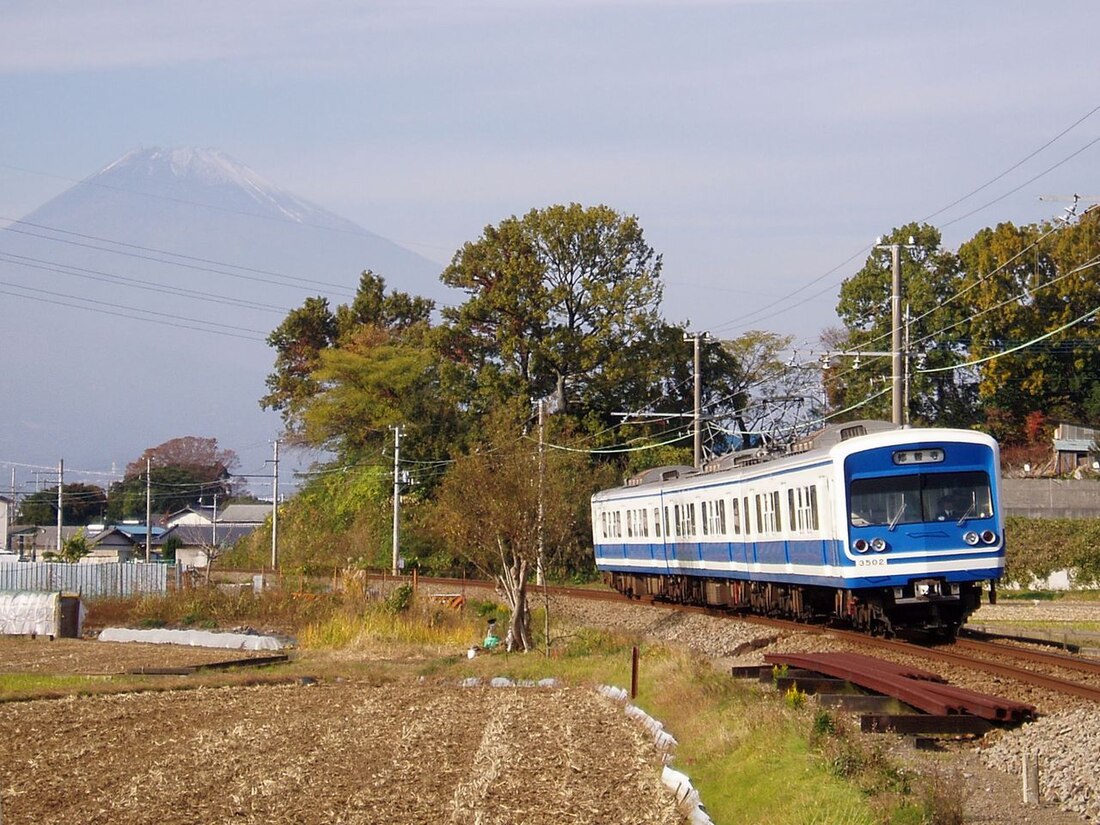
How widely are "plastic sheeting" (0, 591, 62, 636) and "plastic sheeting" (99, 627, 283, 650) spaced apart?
3.85 ft

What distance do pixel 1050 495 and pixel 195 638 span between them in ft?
84.8

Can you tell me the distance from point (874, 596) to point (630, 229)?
3564 cm

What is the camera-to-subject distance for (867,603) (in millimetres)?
20797

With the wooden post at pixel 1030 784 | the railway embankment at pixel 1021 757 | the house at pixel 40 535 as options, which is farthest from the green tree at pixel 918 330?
the house at pixel 40 535

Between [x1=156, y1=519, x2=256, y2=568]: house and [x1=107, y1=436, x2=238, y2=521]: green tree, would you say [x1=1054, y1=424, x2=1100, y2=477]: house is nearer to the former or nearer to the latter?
[x1=156, y1=519, x2=256, y2=568]: house

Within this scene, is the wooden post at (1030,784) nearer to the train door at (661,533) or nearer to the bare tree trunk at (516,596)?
the bare tree trunk at (516,596)

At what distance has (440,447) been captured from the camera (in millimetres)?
59031

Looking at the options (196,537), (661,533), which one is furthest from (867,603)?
(196,537)

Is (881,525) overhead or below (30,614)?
overhead

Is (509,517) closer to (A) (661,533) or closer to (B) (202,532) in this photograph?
(A) (661,533)

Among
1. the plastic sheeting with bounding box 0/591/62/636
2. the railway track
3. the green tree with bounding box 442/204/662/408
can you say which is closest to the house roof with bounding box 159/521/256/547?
the green tree with bounding box 442/204/662/408

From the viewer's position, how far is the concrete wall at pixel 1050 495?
140 ft

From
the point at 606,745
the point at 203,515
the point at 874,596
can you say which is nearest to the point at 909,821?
the point at 606,745

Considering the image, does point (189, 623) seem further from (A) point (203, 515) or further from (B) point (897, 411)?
(A) point (203, 515)
